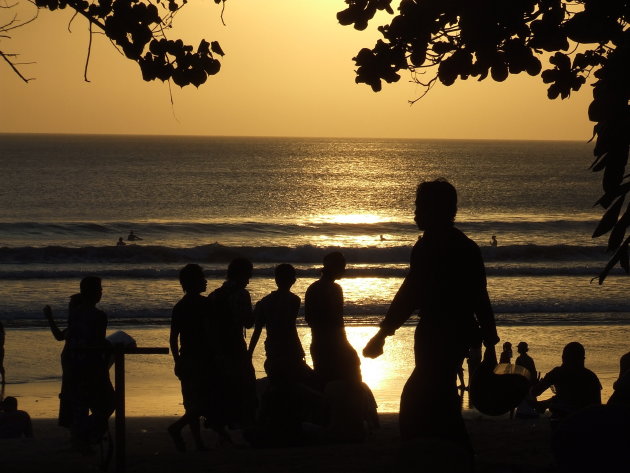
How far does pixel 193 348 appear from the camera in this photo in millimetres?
7766

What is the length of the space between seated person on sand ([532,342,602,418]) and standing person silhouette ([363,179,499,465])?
8.83 ft

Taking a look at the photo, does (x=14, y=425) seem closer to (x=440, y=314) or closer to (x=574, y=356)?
(x=574, y=356)

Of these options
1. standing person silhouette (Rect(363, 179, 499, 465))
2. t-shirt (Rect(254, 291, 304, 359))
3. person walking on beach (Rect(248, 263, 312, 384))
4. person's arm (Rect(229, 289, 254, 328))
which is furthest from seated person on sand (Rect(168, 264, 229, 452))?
standing person silhouette (Rect(363, 179, 499, 465))

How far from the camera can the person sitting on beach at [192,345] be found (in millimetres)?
7695

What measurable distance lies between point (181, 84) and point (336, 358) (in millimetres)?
2537

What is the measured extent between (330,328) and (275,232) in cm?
4467

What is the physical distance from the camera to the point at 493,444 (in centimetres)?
730

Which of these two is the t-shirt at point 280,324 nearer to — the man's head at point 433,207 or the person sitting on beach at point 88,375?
the person sitting on beach at point 88,375

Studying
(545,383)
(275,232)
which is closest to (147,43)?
(545,383)

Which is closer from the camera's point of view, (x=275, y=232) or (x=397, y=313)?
(x=397, y=313)

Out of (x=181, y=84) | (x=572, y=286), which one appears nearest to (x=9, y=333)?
(x=181, y=84)

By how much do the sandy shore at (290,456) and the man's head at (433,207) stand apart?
1.33 m

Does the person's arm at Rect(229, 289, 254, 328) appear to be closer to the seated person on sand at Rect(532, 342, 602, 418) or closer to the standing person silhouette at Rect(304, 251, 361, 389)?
the standing person silhouette at Rect(304, 251, 361, 389)

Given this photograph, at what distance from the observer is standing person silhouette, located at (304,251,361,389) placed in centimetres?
Answer: 790
